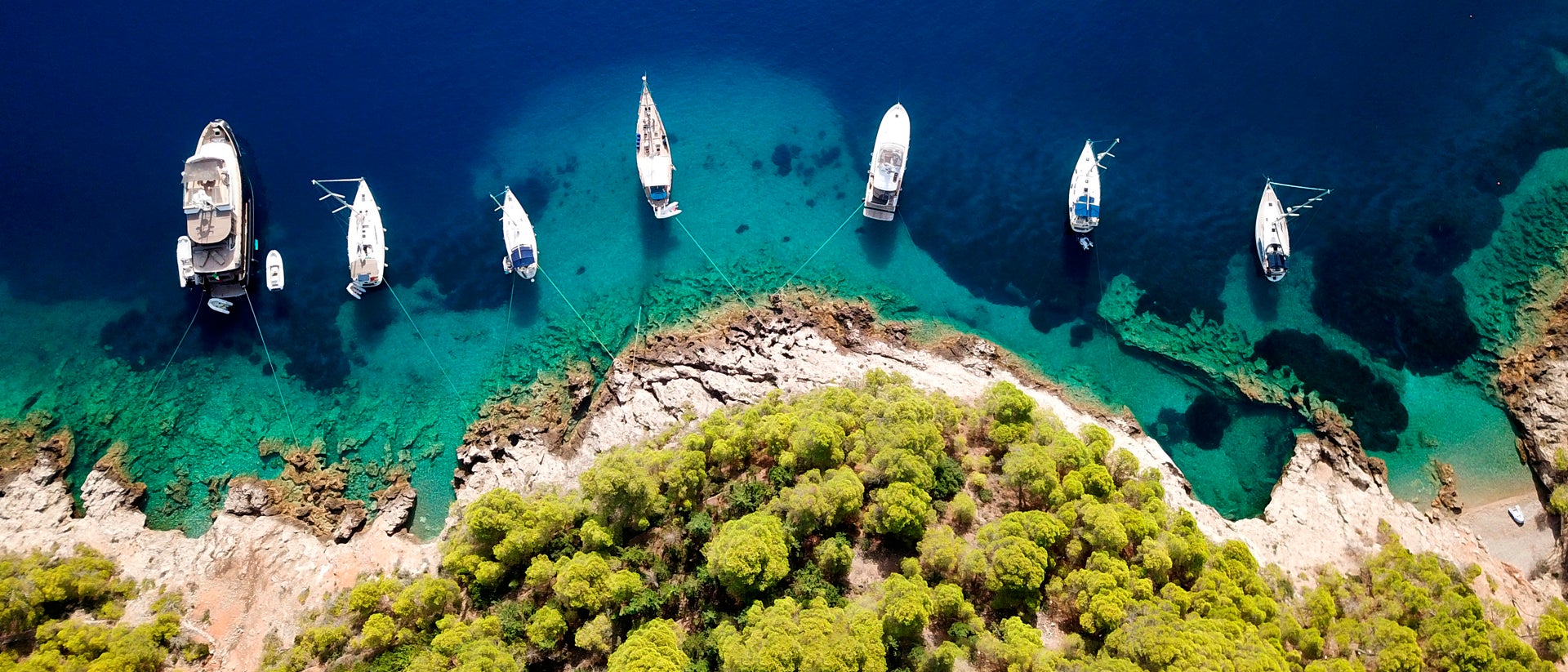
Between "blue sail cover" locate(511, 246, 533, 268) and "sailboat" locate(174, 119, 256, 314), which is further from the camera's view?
"blue sail cover" locate(511, 246, 533, 268)

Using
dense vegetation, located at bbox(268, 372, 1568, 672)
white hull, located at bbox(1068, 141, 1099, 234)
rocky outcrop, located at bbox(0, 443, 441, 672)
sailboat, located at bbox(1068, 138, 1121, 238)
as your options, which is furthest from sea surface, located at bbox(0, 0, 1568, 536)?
dense vegetation, located at bbox(268, 372, 1568, 672)

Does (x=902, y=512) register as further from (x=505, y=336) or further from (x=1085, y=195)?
(x=505, y=336)

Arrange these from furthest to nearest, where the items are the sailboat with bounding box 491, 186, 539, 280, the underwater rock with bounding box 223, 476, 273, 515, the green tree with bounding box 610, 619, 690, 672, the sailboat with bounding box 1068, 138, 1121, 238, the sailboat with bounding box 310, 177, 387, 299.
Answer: the sailboat with bounding box 1068, 138, 1121, 238, the sailboat with bounding box 491, 186, 539, 280, the sailboat with bounding box 310, 177, 387, 299, the underwater rock with bounding box 223, 476, 273, 515, the green tree with bounding box 610, 619, 690, 672

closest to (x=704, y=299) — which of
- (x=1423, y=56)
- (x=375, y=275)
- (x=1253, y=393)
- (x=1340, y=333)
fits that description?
(x=375, y=275)

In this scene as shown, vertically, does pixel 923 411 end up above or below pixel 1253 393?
above

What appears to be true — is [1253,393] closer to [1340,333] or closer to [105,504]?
[1340,333]

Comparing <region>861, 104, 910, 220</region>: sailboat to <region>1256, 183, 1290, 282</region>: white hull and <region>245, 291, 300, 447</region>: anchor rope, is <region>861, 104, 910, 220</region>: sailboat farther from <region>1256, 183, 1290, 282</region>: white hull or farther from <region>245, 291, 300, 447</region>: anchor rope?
<region>245, 291, 300, 447</region>: anchor rope
